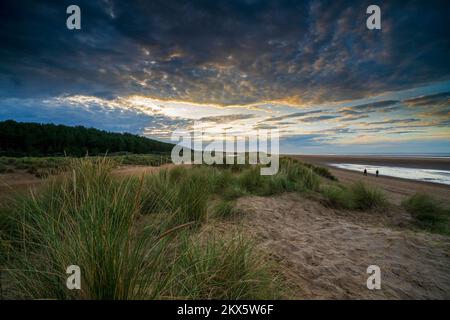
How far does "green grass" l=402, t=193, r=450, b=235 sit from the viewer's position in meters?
5.06

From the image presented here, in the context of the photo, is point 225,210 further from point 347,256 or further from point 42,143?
point 42,143

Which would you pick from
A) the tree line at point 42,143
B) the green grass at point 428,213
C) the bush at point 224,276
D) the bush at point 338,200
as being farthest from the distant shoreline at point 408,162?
the tree line at point 42,143

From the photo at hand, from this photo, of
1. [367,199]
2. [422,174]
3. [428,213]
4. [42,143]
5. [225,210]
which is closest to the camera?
[225,210]

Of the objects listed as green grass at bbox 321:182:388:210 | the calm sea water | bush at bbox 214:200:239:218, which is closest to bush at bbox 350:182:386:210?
green grass at bbox 321:182:388:210

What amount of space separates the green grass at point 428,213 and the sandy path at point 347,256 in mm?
867

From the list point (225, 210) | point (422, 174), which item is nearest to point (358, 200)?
point (225, 210)

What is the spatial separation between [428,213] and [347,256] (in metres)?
4.35

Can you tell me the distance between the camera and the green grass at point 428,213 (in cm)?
506

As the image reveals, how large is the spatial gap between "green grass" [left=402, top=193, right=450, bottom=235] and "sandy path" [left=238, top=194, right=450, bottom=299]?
0.87 meters

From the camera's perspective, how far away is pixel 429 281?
237 cm

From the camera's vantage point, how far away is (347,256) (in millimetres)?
2898

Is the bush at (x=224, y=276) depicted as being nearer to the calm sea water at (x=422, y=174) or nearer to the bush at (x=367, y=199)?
the bush at (x=367, y=199)
